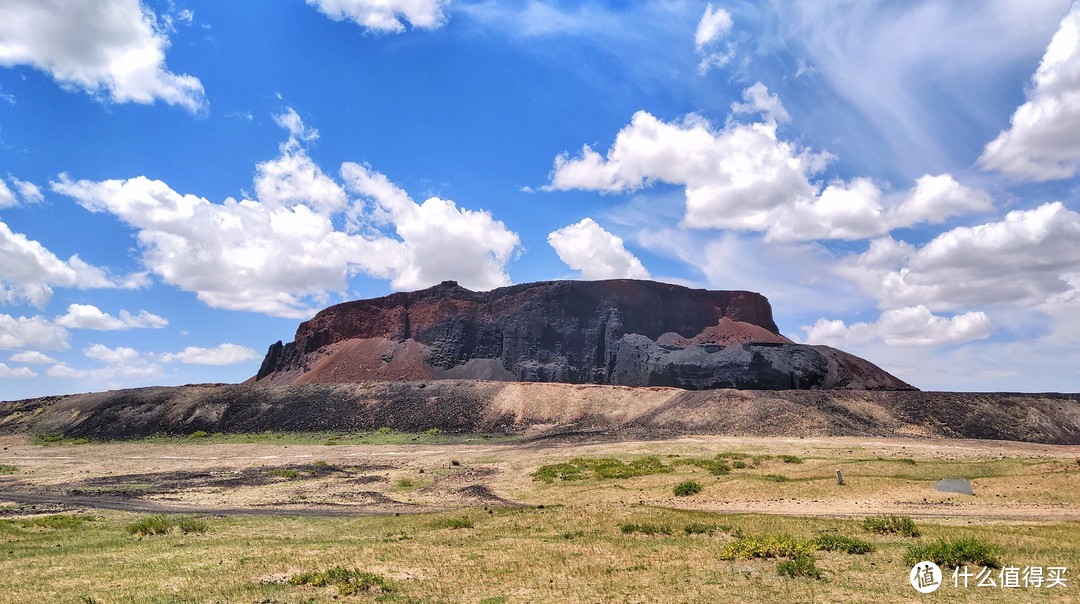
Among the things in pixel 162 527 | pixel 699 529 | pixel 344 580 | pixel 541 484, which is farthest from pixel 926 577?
pixel 541 484

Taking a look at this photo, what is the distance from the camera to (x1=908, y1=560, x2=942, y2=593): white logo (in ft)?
33.3

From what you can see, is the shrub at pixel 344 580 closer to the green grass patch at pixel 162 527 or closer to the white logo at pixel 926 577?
the white logo at pixel 926 577

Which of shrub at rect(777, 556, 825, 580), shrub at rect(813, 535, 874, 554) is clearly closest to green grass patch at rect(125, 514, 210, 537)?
shrub at rect(777, 556, 825, 580)

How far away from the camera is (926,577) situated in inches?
420

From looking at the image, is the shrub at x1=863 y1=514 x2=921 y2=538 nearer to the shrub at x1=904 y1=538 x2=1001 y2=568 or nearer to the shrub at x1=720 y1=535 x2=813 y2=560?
the shrub at x1=904 y1=538 x2=1001 y2=568

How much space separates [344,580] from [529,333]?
3892 inches

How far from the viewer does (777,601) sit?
970cm

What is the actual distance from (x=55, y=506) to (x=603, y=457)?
3145 cm

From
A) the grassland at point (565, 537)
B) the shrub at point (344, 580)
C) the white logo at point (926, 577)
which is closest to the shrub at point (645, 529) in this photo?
the grassland at point (565, 537)

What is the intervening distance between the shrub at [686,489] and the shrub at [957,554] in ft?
50.9

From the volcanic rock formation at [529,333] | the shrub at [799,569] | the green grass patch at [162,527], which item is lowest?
the green grass patch at [162,527]

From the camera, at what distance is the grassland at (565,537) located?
11.3m

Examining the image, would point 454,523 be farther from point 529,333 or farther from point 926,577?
point 529,333

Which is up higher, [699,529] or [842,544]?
[842,544]
